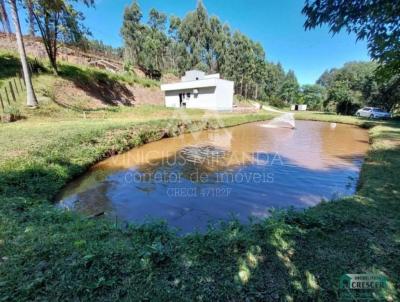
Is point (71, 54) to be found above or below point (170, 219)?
above

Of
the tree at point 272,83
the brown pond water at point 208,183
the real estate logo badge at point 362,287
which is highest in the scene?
the tree at point 272,83

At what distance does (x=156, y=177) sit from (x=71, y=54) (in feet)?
92.1

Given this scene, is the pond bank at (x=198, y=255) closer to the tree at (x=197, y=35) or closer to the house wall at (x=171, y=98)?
the house wall at (x=171, y=98)

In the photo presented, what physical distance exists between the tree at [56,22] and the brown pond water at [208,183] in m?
10.8

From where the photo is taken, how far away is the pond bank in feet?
6.31

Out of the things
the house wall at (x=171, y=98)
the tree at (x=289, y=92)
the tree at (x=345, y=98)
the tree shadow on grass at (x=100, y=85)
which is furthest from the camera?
the tree at (x=289, y=92)

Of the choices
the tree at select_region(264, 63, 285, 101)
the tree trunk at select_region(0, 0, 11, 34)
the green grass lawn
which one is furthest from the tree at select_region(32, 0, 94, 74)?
the tree at select_region(264, 63, 285, 101)

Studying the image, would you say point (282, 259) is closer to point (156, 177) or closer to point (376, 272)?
point (376, 272)

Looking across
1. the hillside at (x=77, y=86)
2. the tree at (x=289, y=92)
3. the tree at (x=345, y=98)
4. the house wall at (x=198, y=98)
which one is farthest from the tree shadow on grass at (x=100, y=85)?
the tree at (x=289, y=92)

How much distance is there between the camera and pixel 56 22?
1477 centimetres

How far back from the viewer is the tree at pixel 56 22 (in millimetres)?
12703

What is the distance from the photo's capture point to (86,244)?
8.25ft

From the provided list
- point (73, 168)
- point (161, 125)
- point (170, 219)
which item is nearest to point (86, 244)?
point (170, 219)

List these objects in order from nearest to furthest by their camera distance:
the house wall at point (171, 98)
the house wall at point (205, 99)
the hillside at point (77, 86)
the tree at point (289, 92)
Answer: the hillside at point (77, 86), the house wall at point (205, 99), the house wall at point (171, 98), the tree at point (289, 92)
